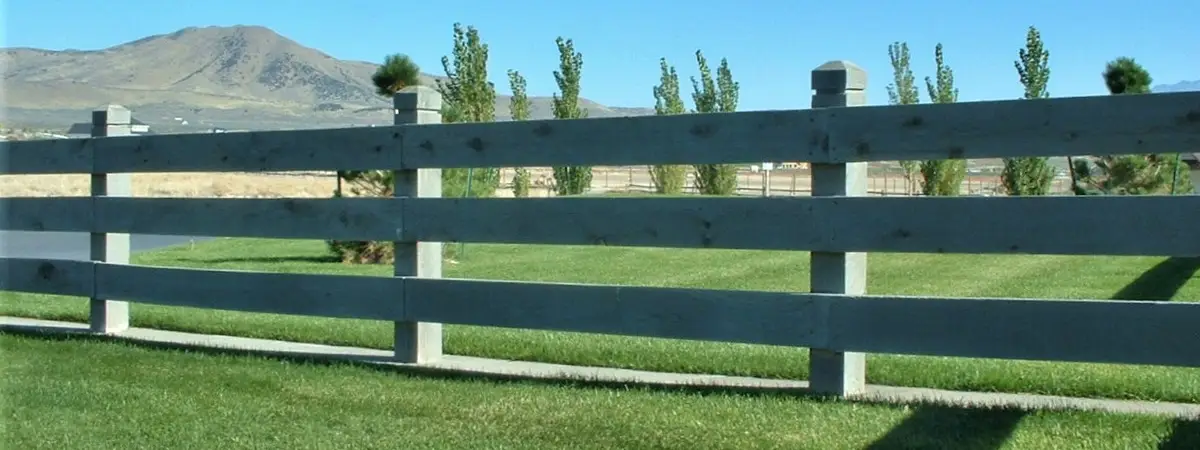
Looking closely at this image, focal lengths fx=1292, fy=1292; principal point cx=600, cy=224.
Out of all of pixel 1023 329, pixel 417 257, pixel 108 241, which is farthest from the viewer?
pixel 108 241

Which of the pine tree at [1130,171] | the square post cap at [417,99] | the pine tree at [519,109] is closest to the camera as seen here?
the square post cap at [417,99]

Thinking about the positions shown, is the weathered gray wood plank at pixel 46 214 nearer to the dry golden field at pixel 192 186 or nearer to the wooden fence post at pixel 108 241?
the wooden fence post at pixel 108 241

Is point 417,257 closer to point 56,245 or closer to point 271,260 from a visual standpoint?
point 271,260

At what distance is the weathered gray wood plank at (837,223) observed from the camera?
4.80 meters

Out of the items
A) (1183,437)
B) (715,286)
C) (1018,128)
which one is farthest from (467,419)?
(715,286)

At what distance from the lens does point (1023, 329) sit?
4.97m

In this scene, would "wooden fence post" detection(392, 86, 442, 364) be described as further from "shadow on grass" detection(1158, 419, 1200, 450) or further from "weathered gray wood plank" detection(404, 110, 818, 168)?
"shadow on grass" detection(1158, 419, 1200, 450)

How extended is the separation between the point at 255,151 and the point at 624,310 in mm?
2500

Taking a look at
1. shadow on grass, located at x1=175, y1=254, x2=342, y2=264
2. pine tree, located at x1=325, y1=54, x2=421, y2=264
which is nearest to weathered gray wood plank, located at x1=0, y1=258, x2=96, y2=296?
pine tree, located at x1=325, y1=54, x2=421, y2=264

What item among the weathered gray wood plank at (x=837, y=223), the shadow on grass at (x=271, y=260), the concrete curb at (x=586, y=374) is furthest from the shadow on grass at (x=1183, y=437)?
the shadow on grass at (x=271, y=260)

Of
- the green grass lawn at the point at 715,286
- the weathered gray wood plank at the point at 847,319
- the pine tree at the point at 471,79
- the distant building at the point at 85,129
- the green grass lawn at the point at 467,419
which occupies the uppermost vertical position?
the pine tree at the point at 471,79

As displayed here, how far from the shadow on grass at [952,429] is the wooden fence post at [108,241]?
5.07 metres

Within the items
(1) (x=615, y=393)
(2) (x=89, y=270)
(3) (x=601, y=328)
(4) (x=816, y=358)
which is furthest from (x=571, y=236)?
(2) (x=89, y=270)

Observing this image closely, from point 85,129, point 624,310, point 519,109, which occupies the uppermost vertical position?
point 519,109
